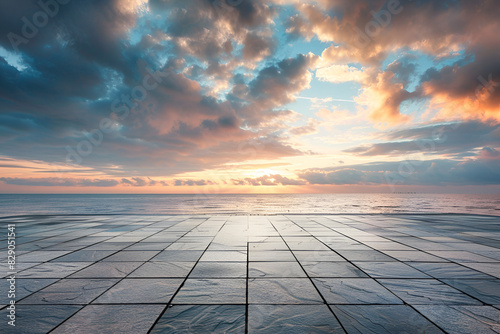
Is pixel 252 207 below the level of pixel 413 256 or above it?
below

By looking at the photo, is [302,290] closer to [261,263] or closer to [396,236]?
[261,263]

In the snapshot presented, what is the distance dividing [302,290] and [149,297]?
252 centimetres

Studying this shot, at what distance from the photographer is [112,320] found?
310 centimetres

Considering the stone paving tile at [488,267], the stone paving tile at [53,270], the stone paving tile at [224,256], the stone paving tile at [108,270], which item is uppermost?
the stone paving tile at [53,270]

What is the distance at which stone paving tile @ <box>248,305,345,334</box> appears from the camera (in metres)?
2.90

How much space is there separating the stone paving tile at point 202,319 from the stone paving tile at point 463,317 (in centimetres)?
262

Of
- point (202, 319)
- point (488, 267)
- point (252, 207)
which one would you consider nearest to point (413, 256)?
point (488, 267)

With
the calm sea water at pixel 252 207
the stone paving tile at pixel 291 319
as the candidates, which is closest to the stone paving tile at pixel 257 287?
the stone paving tile at pixel 291 319

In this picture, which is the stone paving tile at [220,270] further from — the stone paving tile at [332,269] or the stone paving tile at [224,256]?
the stone paving tile at [332,269]

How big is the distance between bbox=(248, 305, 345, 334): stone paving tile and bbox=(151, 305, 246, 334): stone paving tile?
0.19m

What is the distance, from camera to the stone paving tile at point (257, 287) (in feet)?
10.0

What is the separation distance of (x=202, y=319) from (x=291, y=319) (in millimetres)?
1194

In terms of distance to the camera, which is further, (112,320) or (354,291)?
(354,291)

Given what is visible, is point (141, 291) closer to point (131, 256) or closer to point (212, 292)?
point (212, 292)
